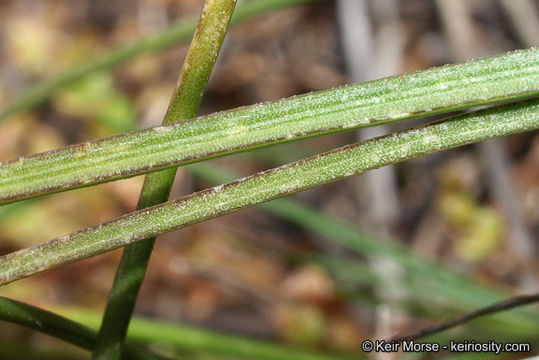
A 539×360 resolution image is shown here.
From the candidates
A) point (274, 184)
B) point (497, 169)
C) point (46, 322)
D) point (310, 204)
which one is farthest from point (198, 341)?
point (497, 169)

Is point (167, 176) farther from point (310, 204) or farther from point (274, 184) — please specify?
point (310, 204)

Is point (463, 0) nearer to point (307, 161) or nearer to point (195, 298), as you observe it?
point (195, 298)

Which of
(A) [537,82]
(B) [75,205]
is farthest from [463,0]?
(A) [537,82]

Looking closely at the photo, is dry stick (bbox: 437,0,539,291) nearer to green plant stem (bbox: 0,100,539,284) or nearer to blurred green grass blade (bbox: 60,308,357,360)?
blurred green grass blade (bbox: 60,308,357,360)

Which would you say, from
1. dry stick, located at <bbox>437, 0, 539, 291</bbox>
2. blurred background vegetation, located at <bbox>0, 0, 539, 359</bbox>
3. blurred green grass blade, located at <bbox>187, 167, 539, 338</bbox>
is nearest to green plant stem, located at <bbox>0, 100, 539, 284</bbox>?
blurred green grass blade, located at <bbox>187, 167, 539, 338</bbox>

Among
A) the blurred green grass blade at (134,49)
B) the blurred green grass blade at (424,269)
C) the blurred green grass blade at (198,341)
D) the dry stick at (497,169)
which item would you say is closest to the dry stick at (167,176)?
the blurred green grass blade at (198,341)
